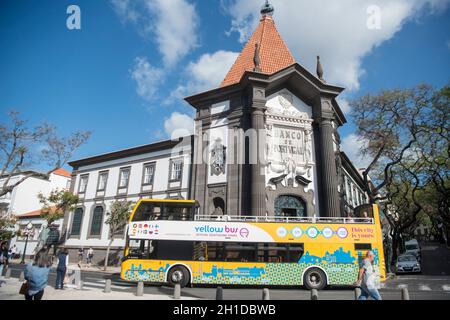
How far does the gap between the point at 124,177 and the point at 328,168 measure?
20765mm

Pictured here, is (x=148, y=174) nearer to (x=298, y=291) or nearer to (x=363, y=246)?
(x=298, y=291)

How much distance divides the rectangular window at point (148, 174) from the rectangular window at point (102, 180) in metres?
5.57

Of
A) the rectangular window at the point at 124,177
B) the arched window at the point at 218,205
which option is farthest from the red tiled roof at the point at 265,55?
the rectangular window at the point at 124,177

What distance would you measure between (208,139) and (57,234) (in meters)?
21.9

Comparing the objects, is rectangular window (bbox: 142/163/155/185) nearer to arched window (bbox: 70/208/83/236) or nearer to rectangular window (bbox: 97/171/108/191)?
rectangular window (bbox: 97/171/108/191)

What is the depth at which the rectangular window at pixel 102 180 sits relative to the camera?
107 feet

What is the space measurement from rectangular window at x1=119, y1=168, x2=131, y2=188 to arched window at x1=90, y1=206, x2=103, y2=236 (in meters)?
3.52

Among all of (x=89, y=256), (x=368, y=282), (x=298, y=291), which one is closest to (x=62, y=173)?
(x=89, y=256)

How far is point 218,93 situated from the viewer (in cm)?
2488

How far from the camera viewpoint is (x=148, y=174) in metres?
30.3

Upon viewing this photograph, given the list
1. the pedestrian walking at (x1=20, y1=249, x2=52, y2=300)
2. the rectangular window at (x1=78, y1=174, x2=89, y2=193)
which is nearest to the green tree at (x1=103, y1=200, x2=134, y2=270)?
the rectangular window at (x1=78, y1=174, x2=89, y2=193)

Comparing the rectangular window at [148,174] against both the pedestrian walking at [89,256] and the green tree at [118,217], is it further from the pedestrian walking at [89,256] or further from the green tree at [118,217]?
the pedestrian walking at [89,256]
